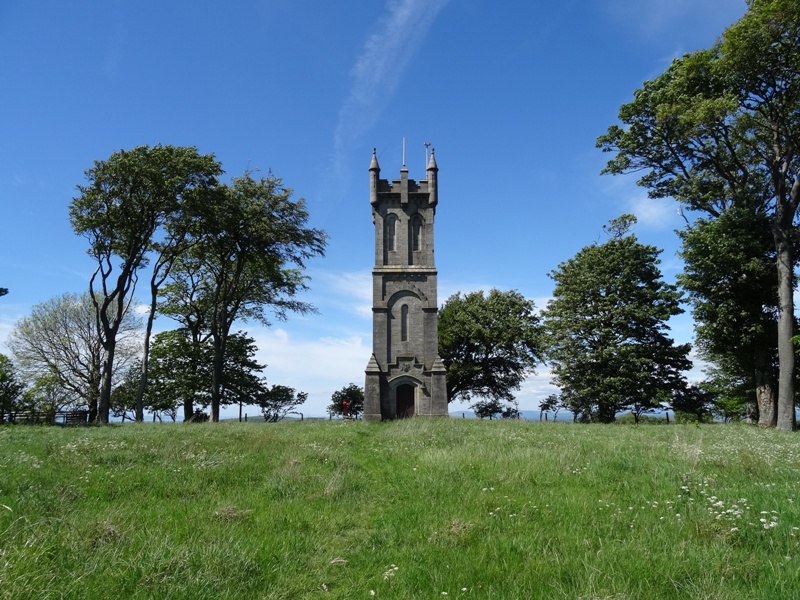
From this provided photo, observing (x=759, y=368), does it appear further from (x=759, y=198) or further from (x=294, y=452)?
(x=294, y=452)

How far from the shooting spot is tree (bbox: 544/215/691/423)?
108ft

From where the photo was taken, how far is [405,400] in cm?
3250

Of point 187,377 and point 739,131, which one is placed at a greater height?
point 739,131

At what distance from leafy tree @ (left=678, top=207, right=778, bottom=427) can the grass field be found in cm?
1628

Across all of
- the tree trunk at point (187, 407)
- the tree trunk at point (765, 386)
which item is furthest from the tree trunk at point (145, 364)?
the tree trunk at point (765, 386)

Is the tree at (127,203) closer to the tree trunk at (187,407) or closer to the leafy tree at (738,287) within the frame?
the tree trunk at (187,407)

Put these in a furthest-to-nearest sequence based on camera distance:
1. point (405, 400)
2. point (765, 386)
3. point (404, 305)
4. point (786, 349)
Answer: point (404, 305), point (405, 400), point (765, 386), point (786, 349)

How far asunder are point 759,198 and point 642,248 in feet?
30.6

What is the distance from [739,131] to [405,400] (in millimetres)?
23390

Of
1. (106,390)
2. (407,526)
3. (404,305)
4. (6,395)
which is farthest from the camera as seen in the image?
(404,305)

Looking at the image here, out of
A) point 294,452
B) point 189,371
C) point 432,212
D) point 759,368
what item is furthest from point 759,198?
point 189,371

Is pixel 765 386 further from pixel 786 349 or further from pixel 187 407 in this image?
pixel 187 407

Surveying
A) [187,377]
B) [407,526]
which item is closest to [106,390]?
[187,377]

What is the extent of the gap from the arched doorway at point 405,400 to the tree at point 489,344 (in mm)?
13649
